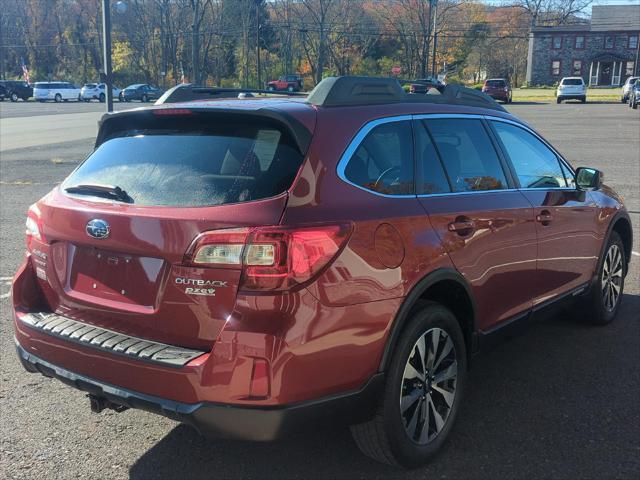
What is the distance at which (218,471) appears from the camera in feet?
10.0

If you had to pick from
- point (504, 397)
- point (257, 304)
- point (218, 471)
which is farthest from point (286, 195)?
point (504, 397)

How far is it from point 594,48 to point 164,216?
81286 mm

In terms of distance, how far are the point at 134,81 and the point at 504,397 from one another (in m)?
81.1

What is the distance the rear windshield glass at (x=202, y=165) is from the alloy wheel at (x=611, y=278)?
11.1ft

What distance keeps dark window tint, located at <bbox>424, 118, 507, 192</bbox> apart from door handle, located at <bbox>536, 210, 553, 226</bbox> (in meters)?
0.35

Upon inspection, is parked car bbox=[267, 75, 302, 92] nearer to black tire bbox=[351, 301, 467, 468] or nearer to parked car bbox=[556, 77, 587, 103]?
parked car bbox=[556, 77, 587, 103]

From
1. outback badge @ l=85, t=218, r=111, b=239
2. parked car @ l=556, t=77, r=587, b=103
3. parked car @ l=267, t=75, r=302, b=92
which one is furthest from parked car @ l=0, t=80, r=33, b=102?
outback badge @ l=85, t=218, r=111, b=239

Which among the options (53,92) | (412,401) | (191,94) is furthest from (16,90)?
(412,401)

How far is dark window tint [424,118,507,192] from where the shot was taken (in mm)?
3510

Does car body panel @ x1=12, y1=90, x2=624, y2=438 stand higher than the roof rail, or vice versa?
the roof rail

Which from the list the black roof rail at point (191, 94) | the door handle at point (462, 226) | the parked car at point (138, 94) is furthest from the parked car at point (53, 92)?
the door handle at point (462, 226)

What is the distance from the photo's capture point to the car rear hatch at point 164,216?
101 inches

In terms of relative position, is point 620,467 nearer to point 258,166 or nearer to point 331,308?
point 331,308

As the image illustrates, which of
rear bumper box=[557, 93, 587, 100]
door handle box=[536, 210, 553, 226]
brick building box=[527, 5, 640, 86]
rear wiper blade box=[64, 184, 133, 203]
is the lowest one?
door handle box=[536, 210, 553, 226]
